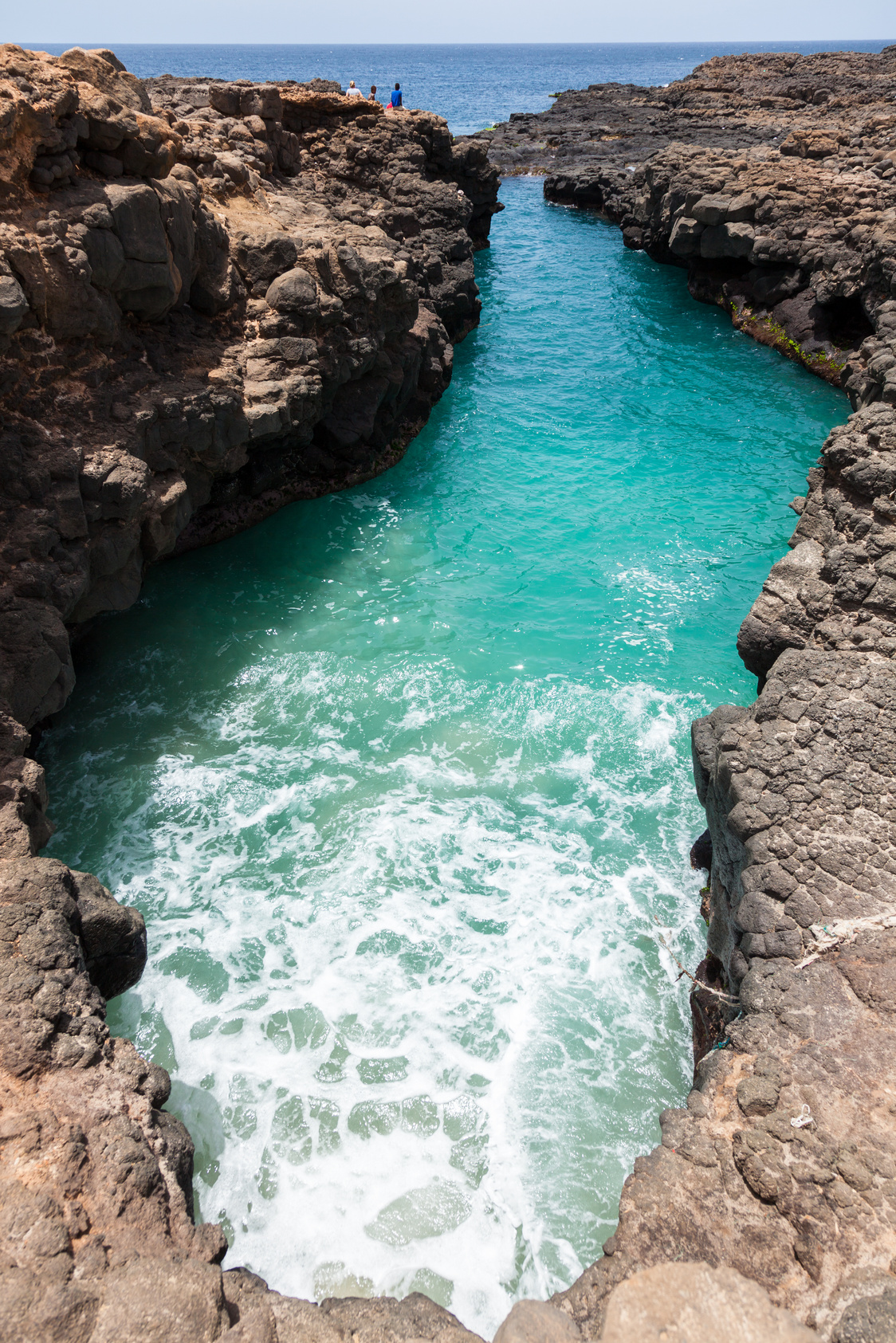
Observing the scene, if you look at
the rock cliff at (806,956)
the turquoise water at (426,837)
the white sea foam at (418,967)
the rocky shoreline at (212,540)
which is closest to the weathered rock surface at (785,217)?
the rocky shoreline at (212,540)

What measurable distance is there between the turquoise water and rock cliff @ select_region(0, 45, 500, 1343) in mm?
1614

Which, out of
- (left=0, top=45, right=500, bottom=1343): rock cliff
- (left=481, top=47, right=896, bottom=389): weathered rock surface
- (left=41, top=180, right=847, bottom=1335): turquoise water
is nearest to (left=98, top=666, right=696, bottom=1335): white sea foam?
(left=41, top=180, right=847, bottom=1335): turquoise water

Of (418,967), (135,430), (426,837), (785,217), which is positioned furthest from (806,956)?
(785,217)

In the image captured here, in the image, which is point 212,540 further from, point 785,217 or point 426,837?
point 785,217

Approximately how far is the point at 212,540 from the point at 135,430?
4.46 metres

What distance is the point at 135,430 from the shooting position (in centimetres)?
1165

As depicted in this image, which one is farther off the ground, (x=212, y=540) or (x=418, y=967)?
(x=212, y=540)

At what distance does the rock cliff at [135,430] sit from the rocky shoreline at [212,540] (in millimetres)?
32

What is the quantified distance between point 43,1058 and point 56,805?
5.78m

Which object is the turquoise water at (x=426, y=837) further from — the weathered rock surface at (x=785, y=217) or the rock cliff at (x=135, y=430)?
the weathered rock surface at (x=785, y=217)

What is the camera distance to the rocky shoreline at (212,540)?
15.5ft

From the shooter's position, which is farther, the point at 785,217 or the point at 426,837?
the point at 785,217

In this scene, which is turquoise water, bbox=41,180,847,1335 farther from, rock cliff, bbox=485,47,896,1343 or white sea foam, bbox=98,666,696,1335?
rock cliff, bbox=485,47,896,1343

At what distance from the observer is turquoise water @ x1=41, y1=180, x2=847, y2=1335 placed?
7344 millimetres
